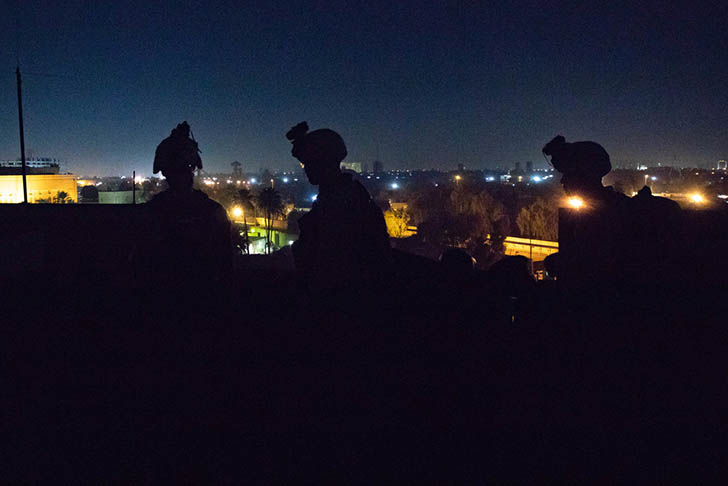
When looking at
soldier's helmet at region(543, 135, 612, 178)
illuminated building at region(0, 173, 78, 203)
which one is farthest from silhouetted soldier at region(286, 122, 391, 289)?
illuminated building at region(0, 173, 78, 203)

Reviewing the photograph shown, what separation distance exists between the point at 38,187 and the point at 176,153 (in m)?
40.8

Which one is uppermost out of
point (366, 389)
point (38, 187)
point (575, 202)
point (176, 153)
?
point (38, 187)

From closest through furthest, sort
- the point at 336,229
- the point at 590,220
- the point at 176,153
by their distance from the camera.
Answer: the point at 336,229
the point at 590,220
the point at 176,153

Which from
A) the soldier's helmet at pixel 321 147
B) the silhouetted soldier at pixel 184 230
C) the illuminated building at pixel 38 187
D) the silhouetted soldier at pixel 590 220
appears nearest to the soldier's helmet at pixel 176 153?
the silhouetted soldier at pixel 184 230

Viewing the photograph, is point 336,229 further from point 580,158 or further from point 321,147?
point 580,158

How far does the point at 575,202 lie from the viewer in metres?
4.15

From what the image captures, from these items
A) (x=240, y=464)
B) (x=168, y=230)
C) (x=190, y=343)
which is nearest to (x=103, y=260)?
(x=168, y=230)

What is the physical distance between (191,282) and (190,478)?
2062 millimetres

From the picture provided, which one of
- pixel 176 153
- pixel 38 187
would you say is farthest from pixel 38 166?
pixel 176 153

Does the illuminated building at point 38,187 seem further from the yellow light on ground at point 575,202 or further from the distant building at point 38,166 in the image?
the yellow light on ground at point 575,202

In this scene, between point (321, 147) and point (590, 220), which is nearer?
point (321, 147)

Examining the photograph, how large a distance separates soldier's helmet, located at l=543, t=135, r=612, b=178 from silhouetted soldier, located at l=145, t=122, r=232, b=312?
285cm

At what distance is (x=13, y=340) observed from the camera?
2.70 meters

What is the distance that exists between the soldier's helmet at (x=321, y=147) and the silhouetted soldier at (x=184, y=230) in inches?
46.8
